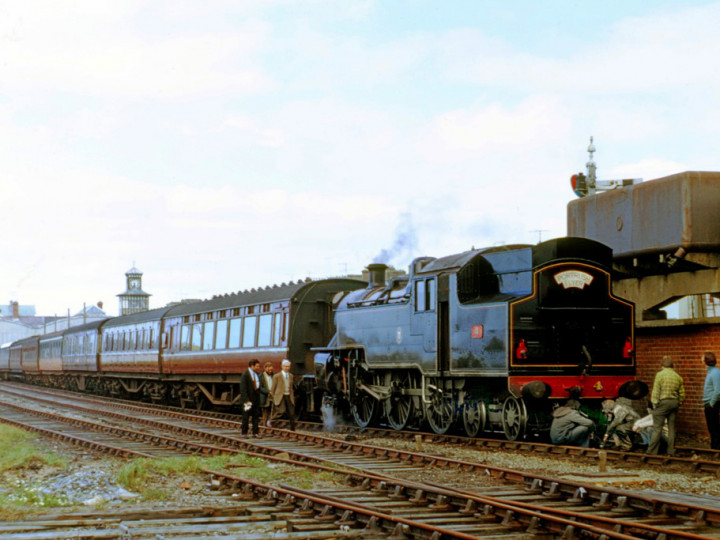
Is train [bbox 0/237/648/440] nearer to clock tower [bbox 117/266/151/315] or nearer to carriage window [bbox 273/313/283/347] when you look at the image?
carriage window [bbox 273/313/283/347]

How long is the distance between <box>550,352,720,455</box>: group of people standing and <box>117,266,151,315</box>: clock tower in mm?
91520

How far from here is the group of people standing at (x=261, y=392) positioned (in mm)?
16438

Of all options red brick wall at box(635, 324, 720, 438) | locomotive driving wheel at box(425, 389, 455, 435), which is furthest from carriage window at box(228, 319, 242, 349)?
red brick wall at box(635, 324, 720, 438)

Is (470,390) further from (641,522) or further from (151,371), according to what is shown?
(151,371)

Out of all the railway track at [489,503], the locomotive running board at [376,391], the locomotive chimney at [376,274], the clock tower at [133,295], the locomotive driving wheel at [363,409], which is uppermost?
the clock tower at [133,295]

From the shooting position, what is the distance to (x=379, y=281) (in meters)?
19.8

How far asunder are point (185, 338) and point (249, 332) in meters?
5.25

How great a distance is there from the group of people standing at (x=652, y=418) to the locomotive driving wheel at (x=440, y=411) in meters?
2.16

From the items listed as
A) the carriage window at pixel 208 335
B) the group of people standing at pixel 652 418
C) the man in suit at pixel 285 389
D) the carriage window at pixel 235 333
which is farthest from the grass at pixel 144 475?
the carriage window at pixel 208 335

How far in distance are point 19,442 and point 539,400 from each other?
9.33m

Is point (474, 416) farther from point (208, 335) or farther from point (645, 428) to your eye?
point (208, 335)

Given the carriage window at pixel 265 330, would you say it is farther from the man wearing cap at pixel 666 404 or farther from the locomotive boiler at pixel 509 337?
the man wearing cap at pixel 666 404

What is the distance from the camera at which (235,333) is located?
24.1 metres

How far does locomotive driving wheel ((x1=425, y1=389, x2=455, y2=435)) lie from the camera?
15859 mm
